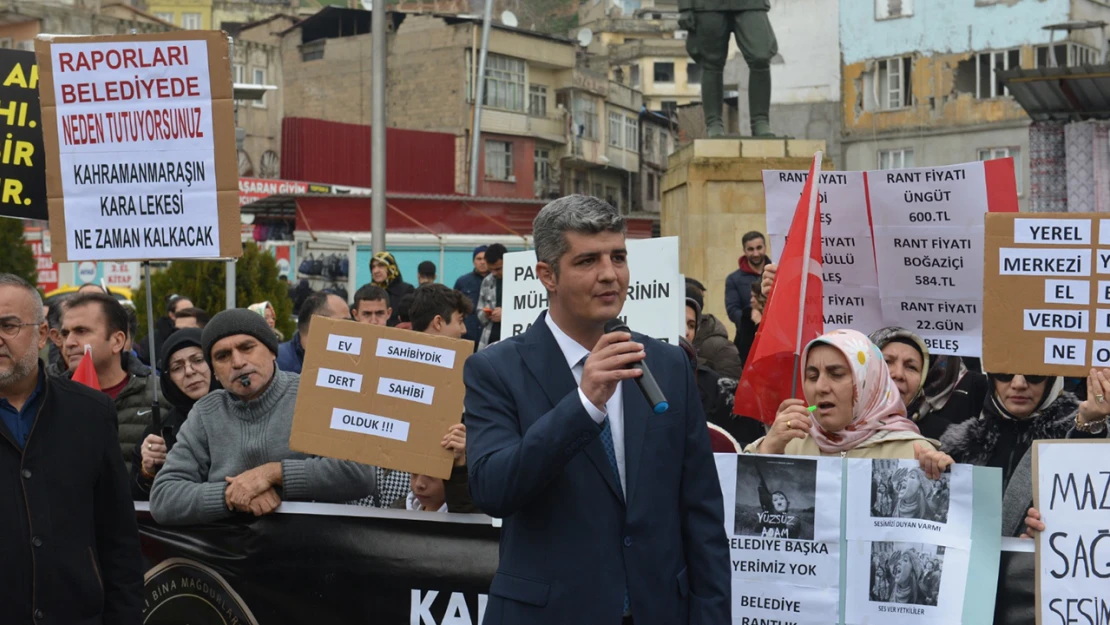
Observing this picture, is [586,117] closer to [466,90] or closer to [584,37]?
[584,37]

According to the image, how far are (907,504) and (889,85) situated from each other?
43.3 meters

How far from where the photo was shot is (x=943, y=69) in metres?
44.9

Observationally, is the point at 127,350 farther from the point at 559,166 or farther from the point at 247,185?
the point at 559,166

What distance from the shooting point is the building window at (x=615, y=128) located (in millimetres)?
65000

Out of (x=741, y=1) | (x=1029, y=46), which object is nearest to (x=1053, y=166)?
(x=741, y=1)

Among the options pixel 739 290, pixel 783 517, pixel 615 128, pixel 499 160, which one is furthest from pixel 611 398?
pixel 615 128

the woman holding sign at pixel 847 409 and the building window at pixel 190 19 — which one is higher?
the building window at pixel 190 19

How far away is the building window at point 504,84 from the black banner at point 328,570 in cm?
5078

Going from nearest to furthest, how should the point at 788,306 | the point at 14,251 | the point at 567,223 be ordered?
the point at 567,223
the point at 788,306
the point at 14,251

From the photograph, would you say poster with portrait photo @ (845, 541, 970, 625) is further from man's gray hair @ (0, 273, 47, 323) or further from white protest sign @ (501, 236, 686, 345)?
man's gray hair @ (0, 273, 47, 323)

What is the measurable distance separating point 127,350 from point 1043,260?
160 inches

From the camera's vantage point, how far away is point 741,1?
539 inches

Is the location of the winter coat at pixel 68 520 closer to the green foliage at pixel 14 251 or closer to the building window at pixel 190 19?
the green foliage at pixel 14 251

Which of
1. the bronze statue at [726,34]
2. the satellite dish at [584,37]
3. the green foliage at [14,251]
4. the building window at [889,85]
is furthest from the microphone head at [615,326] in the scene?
the satellite dish at [584,37]
